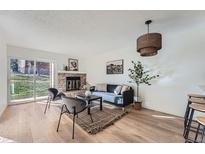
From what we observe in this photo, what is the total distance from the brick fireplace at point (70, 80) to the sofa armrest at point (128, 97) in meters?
3.18

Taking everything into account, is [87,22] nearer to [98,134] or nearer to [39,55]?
[98,134]

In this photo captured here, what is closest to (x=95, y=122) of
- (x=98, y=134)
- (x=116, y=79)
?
(x=98, y=134)

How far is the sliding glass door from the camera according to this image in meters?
4.40

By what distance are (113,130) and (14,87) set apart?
13.8ft

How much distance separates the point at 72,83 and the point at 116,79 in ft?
7.96

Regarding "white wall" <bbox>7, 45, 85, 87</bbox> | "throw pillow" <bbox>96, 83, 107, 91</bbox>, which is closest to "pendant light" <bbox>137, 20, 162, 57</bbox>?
"throw pillow" <bbox>96, 83, 107, 91</bbox>

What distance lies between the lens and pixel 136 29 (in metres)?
2.96

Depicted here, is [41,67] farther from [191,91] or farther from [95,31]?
[191,91]

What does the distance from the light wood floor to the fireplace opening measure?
112 inches

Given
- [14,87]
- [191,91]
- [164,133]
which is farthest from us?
[14,87]

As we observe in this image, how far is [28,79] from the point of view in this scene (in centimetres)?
474
